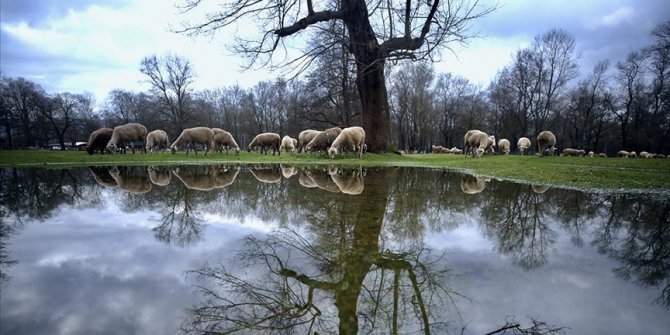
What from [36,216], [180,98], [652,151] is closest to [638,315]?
[36,216]

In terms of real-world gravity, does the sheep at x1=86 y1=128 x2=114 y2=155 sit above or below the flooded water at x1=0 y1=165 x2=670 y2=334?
above

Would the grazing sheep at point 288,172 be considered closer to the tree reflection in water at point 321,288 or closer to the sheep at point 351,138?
the sheep at point 351,138

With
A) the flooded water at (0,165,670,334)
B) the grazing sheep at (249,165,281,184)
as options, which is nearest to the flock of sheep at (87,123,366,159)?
the grazing sheep at (249,165,281,184)

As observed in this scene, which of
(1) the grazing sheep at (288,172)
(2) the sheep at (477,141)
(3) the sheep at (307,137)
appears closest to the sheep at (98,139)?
(3) the sheep at (307,137)

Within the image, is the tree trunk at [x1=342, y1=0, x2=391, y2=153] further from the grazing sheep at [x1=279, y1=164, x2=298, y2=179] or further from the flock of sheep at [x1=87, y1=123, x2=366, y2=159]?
the grazing sheep at [x1=279, y1=164, x2=298, y2=179]

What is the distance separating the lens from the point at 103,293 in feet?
6.68

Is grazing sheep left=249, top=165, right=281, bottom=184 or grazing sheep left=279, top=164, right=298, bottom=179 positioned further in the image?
grazing sheep left=279, top=164, right=298, bottom=179

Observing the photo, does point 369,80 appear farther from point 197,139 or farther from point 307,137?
point 197,139

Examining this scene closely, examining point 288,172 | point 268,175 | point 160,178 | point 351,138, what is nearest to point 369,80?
point 351,138

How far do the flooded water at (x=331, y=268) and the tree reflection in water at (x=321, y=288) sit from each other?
11mm

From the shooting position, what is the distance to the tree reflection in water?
1842 millimetres

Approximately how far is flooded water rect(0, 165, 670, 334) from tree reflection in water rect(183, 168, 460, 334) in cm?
1

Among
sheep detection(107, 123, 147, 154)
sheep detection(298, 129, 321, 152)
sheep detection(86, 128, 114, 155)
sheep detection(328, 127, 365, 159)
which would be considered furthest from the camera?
sheep detection(298, 129, 321, 152)

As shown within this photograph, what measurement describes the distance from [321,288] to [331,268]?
0.29 m
